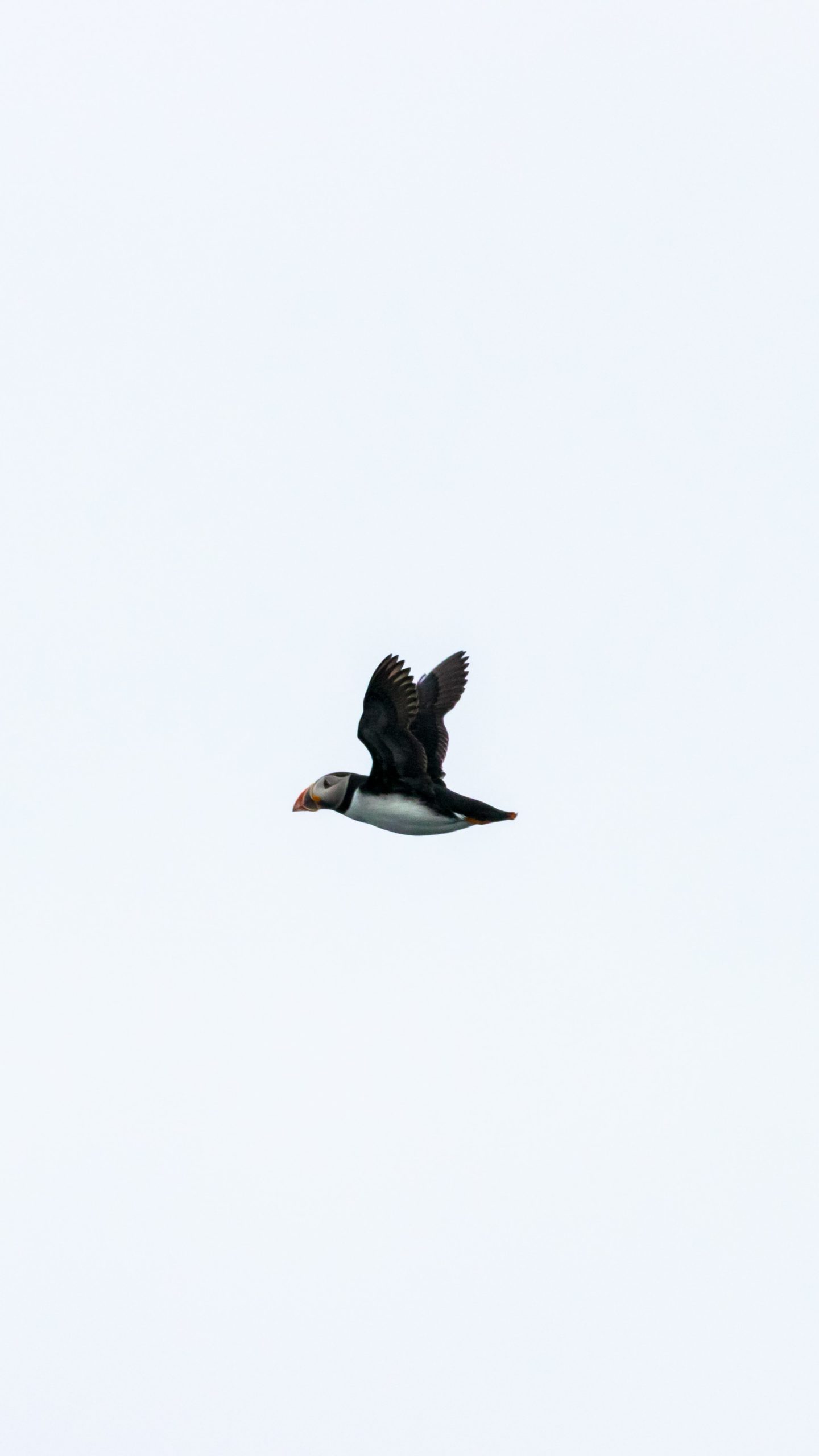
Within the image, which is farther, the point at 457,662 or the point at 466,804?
the point at 457,662

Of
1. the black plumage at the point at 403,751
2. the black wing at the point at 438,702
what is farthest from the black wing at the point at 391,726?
the black wing at the point at 438,702

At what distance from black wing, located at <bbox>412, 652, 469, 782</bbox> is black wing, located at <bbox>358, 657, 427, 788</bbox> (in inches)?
32.1

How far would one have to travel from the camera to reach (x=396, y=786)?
19.5 meters

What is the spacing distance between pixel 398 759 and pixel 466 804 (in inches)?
29.6

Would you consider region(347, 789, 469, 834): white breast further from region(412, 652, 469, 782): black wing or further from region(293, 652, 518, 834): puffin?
region(412, 652, 469, 782): black wing

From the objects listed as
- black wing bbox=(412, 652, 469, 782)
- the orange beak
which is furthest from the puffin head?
black wing bbox=(412, 652, 469, 782)

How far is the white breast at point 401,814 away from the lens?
1948 cm

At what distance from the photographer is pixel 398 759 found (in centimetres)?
1931

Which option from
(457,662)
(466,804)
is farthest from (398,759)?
(457,662)

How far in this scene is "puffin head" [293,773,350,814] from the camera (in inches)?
772

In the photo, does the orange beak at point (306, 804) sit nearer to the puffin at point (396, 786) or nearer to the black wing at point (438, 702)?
the puffin at point (396, 786)

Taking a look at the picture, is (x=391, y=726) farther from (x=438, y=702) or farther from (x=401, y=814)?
(x=438, y=702)

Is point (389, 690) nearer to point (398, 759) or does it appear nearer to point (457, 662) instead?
point (398, 759)

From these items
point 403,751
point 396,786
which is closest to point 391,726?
point 403,751
